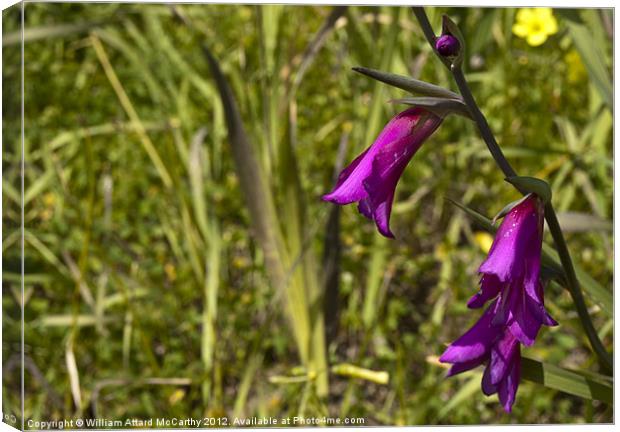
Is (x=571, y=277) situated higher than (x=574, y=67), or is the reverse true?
(x=574, y=67)

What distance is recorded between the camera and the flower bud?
0.86 metres

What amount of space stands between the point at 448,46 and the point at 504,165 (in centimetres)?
14

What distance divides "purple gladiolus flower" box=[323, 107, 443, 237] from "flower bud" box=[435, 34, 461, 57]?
70 mm

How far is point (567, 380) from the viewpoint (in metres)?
1.13

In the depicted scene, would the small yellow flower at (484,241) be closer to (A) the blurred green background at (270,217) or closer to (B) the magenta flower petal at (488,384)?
(A) the blurred green background at (270,217)

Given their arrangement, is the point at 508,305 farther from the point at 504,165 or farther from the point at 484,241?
the point at 484,241

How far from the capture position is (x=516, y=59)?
2.32m

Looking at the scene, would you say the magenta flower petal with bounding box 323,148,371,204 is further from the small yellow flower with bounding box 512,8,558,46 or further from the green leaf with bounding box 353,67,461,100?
the small yellow flower with bounding box 512,8,558,46

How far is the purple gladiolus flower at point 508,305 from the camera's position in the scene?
888 mm

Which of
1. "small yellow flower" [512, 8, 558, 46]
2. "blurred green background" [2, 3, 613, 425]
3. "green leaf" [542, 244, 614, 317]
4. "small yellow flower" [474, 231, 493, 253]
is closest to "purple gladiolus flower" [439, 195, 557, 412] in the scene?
"green leaf" [542, 244, 614, 317]

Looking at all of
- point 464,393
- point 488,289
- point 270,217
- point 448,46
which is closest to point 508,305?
point 488,289

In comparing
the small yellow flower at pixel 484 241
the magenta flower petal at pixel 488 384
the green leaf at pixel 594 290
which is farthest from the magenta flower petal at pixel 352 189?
the small yellow flower at pixel 484 241

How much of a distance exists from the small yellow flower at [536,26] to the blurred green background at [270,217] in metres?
0.03

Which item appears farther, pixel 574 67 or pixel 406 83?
pixel 574 67
